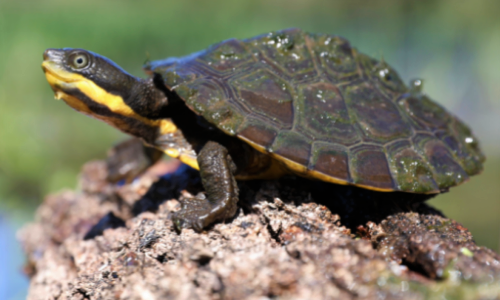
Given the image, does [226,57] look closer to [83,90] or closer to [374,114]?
[83,90]

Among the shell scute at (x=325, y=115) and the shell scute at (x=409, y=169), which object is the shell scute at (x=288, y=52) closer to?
the shell scute at (x=325, y=115)

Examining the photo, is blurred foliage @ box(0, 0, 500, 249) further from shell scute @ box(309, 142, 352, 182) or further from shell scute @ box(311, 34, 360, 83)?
shell scute @ box(309, 142, 352, 182)

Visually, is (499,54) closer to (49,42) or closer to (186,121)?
(186,121)

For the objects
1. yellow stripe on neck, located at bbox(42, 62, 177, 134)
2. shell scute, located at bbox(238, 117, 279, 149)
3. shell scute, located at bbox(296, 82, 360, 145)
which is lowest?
shell scute, located at bbox(238, 117, 279, 149)

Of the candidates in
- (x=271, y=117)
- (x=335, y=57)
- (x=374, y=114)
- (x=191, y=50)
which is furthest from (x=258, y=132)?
(x=191, y=50)

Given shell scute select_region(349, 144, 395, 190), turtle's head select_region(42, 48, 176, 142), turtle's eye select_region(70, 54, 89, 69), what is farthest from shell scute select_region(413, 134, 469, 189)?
turtle's eye select_region(70, 54, 89, 69)

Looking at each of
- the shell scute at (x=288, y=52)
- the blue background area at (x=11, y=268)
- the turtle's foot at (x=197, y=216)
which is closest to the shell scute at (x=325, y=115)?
the shell scute at (x=288, y=52)

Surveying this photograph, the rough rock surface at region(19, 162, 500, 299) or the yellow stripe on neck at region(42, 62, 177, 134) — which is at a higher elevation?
the yellow stripe on neck at region(42, 62, 177, 134)
